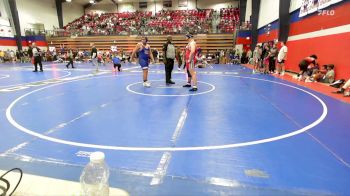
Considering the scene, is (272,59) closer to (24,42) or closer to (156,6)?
(156,6)

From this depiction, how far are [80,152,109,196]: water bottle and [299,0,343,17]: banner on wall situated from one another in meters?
11.1

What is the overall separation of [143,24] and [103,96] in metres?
25.4

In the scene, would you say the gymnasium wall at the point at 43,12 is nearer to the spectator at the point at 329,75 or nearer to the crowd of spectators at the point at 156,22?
the crowd of spectators at the point at 156,22

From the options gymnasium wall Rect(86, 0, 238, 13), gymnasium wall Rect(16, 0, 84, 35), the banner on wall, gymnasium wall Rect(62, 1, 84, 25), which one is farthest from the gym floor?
gymnasium wall Rect(62, 1, 84, 25)

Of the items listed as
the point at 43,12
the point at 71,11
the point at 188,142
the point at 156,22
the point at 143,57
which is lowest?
the point at 188,142

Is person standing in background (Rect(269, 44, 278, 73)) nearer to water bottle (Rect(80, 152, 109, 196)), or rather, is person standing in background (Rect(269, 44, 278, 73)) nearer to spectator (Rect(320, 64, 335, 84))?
spectator (Rect(320, 64, 335, 84))

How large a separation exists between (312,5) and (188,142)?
1109 cm

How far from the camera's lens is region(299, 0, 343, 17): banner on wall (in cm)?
1002

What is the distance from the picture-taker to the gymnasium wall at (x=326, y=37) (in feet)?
28.9

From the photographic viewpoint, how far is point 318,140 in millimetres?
3652

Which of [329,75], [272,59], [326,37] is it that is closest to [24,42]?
[272,59]

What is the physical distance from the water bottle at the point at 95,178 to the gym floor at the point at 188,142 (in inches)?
14.6

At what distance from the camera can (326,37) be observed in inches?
400

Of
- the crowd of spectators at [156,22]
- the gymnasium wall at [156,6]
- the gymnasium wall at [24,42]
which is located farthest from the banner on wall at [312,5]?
the gymnasium wall at [24,42]
